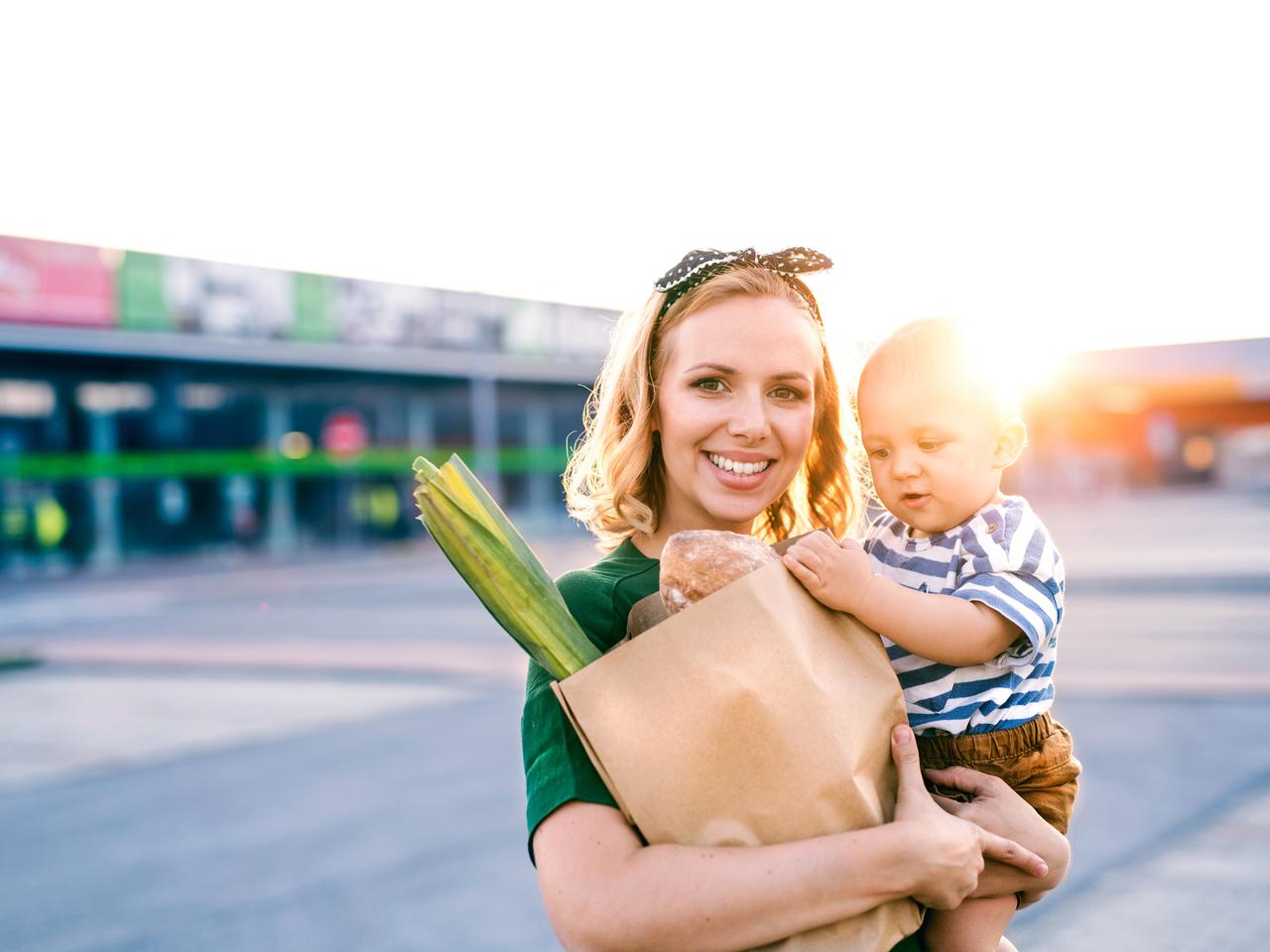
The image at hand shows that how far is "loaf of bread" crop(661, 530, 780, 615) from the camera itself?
60.6 inches

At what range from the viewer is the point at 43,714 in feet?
32.3

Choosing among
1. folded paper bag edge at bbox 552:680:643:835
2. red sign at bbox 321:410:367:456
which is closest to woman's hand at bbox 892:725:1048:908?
folded paper bag edge at bbox 552:680:643:835

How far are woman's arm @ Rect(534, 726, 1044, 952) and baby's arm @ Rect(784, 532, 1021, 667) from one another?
0.15 metres

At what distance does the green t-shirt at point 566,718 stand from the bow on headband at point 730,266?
46cm

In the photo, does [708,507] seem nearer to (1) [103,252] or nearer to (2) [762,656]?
(2) [762,656]

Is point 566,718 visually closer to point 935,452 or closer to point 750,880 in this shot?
point 750,880

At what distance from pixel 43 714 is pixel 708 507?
9.59 metres

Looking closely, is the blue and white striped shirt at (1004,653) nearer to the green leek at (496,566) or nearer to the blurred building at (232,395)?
the green leek at (496,566)

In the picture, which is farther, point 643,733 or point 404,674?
point 404,674

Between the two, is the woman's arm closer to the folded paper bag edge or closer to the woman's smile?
the folded paper bag edge

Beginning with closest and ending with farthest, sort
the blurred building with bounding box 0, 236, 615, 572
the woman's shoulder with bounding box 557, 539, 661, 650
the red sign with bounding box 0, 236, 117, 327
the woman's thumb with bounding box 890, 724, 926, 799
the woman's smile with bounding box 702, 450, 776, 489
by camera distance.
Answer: the woman's thumb with bounding box 890, 724, 926, 799 < the woman's shoulder with bounding box 557, 539, 661, 650 < the woman's smile with bounding box 702, 450, 776, 489 < the red sign with bounding box 0, 236, 117, 327 < the blurred building with bounding box 0, 236, 615, 572

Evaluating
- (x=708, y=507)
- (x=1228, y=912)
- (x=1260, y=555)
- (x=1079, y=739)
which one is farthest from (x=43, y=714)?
(x=1260, y=555)

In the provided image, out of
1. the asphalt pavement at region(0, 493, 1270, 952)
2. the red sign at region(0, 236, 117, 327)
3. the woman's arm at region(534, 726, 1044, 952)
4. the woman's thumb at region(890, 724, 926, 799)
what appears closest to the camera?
the woman's arm at region(534, 726, 1044, 952)

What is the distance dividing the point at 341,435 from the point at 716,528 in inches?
1234
